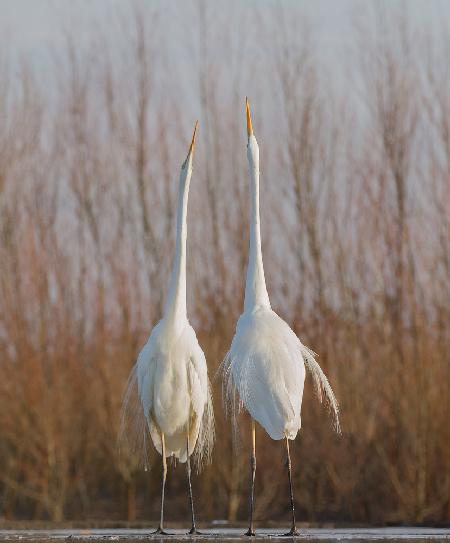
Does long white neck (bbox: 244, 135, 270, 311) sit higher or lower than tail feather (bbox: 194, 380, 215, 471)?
higher

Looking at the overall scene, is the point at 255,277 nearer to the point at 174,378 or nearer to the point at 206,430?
the point at 174,378

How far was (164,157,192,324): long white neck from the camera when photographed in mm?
10211

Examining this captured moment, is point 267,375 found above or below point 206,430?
above

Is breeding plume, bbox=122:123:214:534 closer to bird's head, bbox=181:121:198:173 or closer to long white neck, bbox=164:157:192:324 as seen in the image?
long white neck, bbox=164:157:192:324

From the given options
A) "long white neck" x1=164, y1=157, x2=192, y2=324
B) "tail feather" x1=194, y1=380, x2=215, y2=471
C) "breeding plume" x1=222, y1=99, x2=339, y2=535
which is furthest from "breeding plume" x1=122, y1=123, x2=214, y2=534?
"breeding plume" x1=222, y1=99, x2=339, y2=535

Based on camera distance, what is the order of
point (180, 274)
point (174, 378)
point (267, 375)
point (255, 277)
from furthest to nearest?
1. point (180, 274)
2. point (174, 378)
3. point (255, 277)
4. point (267, 375)

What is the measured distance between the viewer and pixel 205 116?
19.6 m

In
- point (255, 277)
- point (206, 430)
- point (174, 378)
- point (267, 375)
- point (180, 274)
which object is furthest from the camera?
point (206, 430)

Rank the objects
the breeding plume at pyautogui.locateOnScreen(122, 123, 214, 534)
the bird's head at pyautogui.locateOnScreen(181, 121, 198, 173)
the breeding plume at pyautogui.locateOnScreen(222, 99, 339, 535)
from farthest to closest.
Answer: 1. the bird's head at pyautogui.locateOnScreen(181, 121, 198, 173)
2. the breeding plume at pyautogui.locateOnScreen(122, 123, 214, 534)
3. the breeding plume at pyautogui.locateOnScreen(222, 99, 339, 535)

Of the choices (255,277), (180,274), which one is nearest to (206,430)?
(180,274)

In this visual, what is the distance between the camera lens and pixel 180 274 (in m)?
10.4

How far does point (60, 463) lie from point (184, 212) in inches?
325

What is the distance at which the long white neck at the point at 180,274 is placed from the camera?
10.2 metres

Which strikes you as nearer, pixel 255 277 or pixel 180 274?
pixel 255 277
